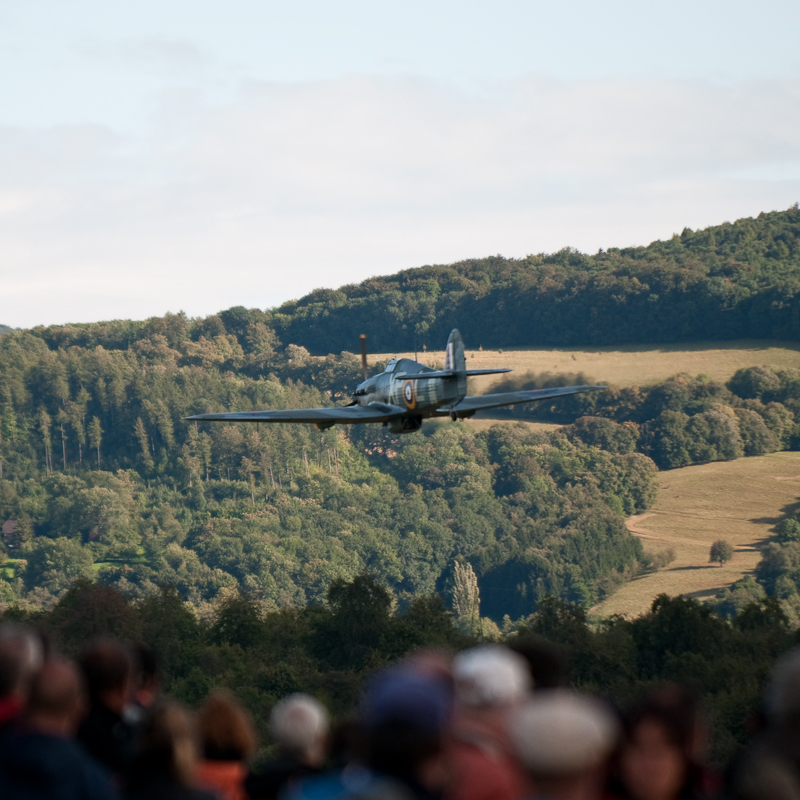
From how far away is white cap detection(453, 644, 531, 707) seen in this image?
956 centimetres

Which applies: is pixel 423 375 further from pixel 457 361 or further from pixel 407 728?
pixel 407 728

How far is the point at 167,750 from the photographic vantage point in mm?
9477

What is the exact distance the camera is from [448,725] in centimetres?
809

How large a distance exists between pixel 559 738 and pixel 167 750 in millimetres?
3640

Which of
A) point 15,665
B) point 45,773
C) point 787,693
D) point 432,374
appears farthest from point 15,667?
point 432,374

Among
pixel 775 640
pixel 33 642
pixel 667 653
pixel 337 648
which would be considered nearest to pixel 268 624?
pixel 337 648

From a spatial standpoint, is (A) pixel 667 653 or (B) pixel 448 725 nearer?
(B) pixel 448 725

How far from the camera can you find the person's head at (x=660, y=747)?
30.7 feet

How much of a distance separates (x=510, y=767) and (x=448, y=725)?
0.83m

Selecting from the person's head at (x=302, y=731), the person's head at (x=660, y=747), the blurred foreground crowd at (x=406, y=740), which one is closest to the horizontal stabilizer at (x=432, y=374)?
the person's head at (x=302, y=731)

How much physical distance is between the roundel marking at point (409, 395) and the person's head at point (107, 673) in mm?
44523

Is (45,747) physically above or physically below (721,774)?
above

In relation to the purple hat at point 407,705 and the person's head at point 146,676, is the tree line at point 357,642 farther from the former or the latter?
the purple hat at point 407,705

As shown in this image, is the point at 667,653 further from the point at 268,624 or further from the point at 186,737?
the point at 186,737
